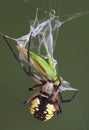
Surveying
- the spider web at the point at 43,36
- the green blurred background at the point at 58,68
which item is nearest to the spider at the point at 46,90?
the spider web at the point at 43,36

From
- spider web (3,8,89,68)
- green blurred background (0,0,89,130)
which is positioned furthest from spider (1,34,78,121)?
green blurred background (0,0,89,130)

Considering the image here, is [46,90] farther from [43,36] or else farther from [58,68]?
[58,68]

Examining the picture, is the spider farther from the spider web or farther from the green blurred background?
A: the green blurred background

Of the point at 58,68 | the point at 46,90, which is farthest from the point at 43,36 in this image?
the point at 58,68

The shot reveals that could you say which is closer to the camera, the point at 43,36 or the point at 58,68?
the point at 43,36

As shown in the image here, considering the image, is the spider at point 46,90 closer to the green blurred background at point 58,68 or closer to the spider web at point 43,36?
the spider web at point 43,36

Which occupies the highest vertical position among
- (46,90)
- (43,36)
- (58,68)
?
(43,36)

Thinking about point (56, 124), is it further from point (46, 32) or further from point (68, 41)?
point (46, 32)

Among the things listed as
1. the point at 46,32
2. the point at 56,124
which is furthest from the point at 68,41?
the point at 46,32
